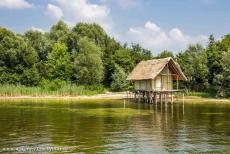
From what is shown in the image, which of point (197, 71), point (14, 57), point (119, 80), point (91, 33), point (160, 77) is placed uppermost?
point (91, 33)

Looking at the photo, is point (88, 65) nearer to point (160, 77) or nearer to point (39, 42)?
point (39, 42)

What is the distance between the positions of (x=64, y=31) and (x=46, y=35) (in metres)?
3.79

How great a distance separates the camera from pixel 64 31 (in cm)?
9088

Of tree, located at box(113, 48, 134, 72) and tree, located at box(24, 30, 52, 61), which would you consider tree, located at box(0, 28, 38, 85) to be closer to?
tree, located at box(24, 30, 52, 61)

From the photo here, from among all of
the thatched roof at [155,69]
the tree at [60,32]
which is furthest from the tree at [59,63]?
the thatched roof at [155,69]

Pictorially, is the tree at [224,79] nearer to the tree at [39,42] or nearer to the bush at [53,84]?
the bush at [53,84]

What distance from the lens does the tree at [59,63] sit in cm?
7625

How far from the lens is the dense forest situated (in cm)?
6581

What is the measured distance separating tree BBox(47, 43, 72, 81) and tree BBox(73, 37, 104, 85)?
221 cm

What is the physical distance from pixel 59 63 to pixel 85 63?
20.8 ft

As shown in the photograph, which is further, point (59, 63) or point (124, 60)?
point (59, 63)

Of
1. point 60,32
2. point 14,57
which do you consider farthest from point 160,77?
point 60,32

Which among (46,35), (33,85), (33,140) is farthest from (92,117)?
(46,35)

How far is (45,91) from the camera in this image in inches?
2685
